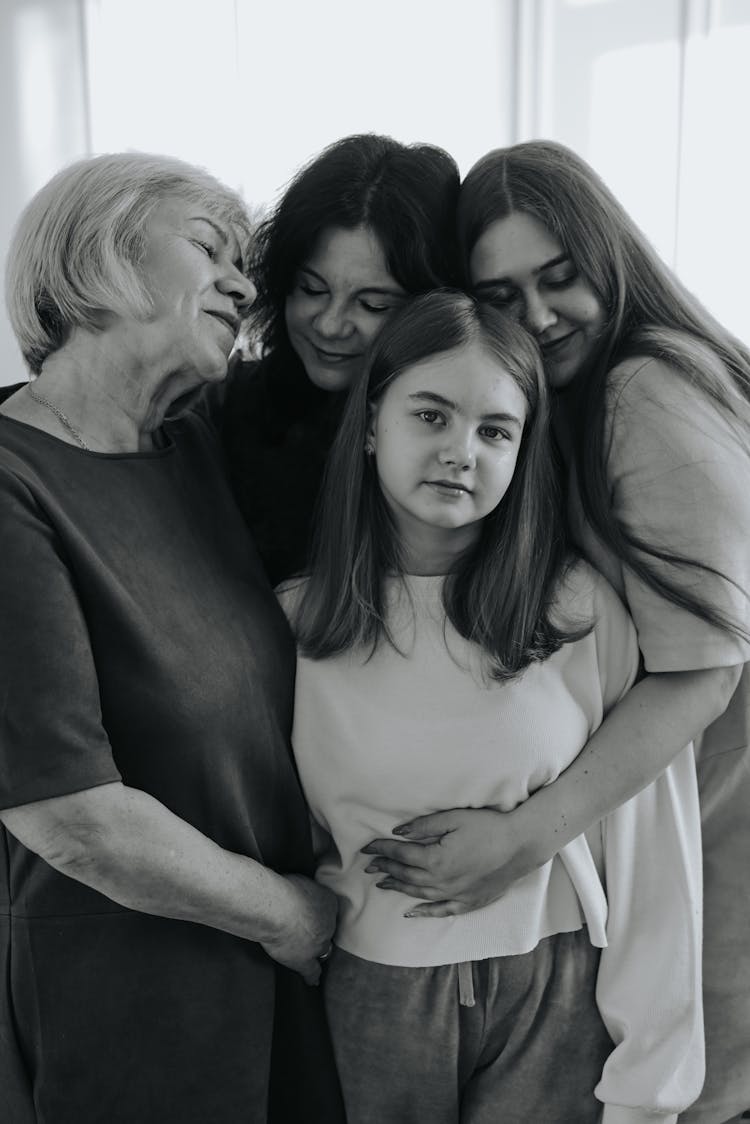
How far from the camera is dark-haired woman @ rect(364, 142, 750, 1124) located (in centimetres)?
125

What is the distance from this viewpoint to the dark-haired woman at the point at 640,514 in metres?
1.25

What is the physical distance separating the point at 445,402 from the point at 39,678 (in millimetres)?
554

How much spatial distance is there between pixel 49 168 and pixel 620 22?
2284mm

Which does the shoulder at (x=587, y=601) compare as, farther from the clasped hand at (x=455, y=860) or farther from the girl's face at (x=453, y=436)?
the clasped hand at (x=455, y=860)

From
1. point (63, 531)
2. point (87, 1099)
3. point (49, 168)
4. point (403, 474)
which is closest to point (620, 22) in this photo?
point (49, 168)

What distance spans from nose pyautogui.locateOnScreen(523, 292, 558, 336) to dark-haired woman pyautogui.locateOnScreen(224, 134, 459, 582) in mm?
136

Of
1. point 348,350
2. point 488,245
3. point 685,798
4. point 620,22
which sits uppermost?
point 620,22

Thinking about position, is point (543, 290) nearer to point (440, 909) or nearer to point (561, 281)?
point (561, 281)

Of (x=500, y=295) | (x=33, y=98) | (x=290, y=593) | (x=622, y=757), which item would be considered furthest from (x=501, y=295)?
(x=33, y=98)

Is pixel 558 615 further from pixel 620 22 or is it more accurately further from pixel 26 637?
pixel 620 22

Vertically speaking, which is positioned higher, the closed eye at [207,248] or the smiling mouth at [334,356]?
the closed eye at [207,248]

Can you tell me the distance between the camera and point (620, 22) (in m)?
3.87

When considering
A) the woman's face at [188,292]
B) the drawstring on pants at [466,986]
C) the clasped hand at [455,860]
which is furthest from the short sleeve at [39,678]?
the drawstring on pants at [466,986]

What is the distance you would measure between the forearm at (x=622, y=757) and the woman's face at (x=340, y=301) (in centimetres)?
58
